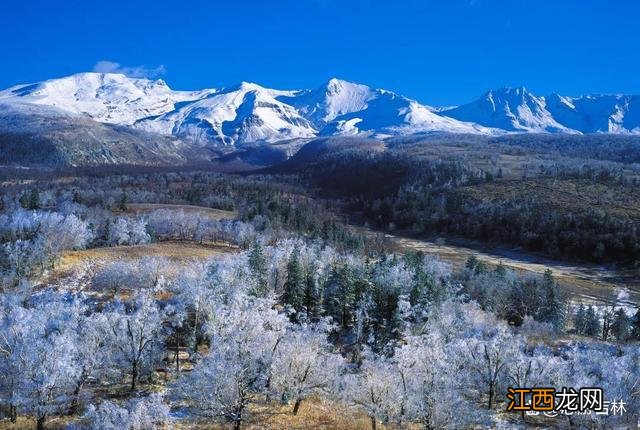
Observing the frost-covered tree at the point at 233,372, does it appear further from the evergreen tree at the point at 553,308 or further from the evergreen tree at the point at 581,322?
the evergreen tree at the point at 581,322

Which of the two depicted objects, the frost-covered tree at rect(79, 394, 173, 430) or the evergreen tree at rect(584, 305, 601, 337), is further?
the evergreen tree at rect(584, 305, 601, 337)

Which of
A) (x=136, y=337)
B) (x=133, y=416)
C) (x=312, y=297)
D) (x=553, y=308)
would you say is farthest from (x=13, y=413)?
(x=553, y=308)

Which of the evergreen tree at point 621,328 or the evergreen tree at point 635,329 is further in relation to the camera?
the evergreen tree at point 635,329

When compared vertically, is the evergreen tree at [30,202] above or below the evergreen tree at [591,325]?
above

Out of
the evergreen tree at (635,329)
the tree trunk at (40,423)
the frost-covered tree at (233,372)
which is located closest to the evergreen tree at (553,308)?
the evergreen tree at (635,329)

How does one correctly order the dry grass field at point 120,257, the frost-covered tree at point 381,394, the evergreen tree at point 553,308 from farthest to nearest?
the evergreen tree at point 553,308 < the dry grass field at point 120,257 < the frost-covered tree at point 381,394

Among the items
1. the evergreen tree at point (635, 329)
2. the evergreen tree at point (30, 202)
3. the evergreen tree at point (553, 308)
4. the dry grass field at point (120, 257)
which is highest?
the evergreen tree at point (30, 202)

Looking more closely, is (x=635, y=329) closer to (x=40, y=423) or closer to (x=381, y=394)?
(x=381, y=394)

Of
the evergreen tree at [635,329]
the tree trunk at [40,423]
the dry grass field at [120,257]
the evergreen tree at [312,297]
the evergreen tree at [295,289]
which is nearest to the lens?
the tree trunk at [40,423]

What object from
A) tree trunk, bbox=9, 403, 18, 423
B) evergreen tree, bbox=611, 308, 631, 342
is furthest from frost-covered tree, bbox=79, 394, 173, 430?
evergreen tree, bbox=611, 308, 631, 342

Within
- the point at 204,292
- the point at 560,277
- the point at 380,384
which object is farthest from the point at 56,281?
the point at 560,277

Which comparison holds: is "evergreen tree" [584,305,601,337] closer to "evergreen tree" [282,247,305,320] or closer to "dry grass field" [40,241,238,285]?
"evergreen tree" [282,247,305,320]
